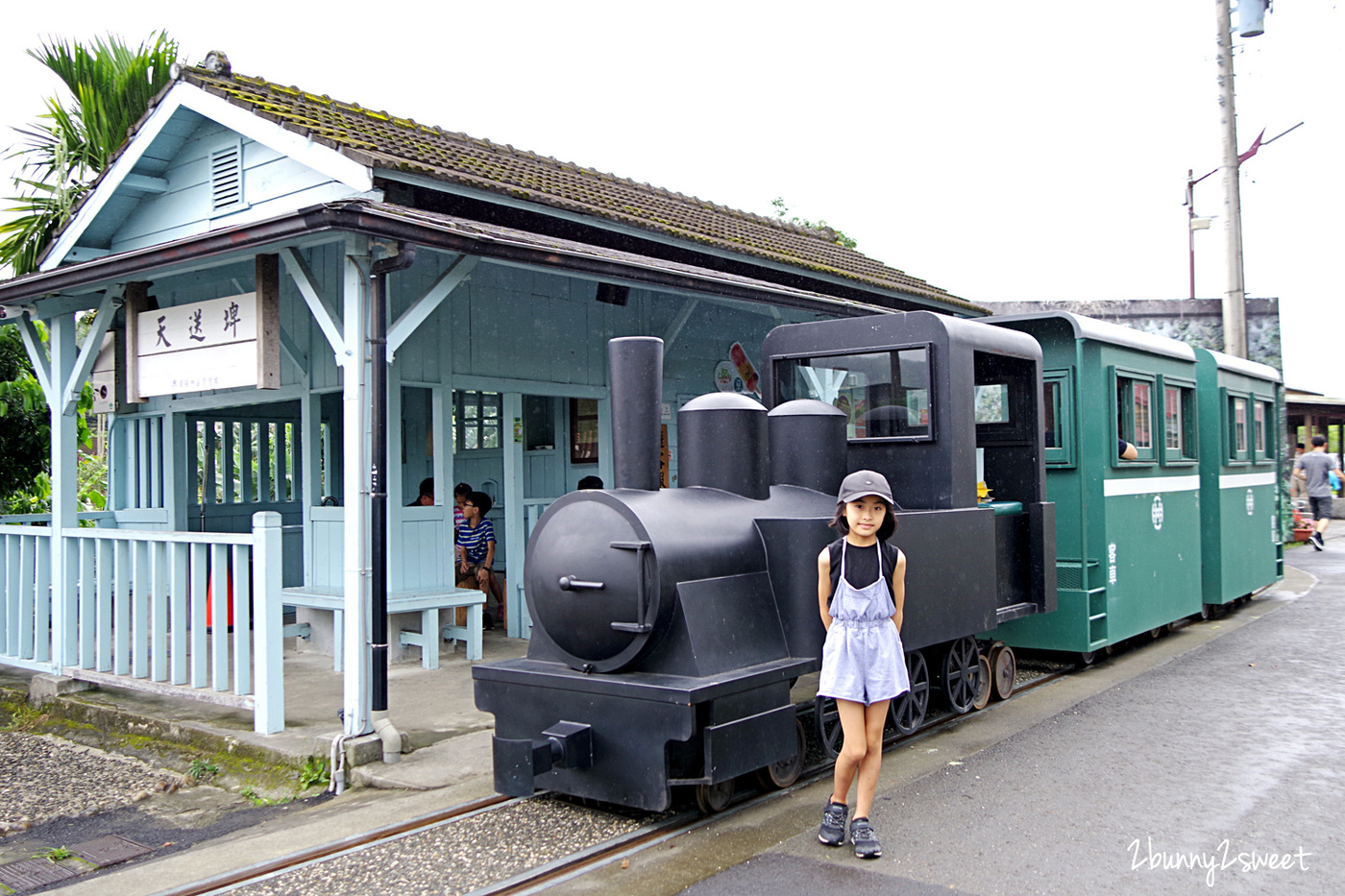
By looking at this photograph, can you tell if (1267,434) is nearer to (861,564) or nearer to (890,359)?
(890,359)

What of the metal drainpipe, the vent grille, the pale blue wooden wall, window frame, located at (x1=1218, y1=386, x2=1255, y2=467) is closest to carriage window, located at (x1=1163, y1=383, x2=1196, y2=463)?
window frame, located at (x1=1218, y1=386, x2=1255, y2=467)

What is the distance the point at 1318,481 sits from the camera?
1744 centimetres

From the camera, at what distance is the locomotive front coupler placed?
4500 millimetres

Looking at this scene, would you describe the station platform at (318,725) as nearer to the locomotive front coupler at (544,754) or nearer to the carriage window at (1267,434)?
the locomotive front coupler at (544,754)

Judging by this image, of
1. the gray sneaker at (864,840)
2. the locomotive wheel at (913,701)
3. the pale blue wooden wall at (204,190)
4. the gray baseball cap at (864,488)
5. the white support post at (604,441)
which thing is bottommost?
the gray sneaker at (864,840)

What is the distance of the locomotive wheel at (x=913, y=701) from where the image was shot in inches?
235

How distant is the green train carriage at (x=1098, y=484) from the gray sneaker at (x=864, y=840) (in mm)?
3402

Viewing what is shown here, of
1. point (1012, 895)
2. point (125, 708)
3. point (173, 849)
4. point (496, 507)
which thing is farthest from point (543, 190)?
point (1012, 895)

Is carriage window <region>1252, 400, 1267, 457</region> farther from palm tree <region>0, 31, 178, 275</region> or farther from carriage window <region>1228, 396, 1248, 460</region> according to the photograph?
palm tree <region>0, 31, 178, 275</region>

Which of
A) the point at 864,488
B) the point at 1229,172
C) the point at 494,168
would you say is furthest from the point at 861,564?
the point at 1229,172

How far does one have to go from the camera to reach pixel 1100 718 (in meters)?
6.51

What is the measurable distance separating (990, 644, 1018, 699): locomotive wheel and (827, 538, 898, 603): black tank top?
3.01 metres

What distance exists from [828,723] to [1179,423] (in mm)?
5677

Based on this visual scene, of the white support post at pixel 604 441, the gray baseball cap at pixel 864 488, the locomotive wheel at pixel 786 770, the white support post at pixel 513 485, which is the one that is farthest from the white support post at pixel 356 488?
the white support post at pixel 604 441
